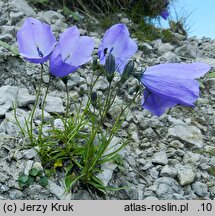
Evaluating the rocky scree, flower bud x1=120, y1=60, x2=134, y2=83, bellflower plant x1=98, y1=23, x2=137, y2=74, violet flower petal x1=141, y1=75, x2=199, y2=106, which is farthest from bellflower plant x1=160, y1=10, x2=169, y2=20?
flower bud x1=120, y1=60, x2=134, y2=83

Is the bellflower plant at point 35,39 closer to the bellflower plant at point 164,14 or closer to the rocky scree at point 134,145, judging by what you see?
the rocky scree at point 134,145

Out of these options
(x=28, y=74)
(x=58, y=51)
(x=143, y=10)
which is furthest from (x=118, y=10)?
(x=58, y=51)

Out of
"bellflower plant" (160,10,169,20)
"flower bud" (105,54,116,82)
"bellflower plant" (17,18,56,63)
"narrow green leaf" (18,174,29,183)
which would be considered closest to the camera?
"flower bud" (105,54,116,82)

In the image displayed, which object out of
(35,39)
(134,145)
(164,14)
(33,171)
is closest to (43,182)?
(33,171)

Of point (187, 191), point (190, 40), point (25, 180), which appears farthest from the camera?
point (190, 40)

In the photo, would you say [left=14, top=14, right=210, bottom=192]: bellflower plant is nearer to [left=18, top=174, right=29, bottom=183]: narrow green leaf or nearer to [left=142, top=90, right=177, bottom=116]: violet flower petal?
[left=142, top=90, right=177, bottom=116]: violet flower petal

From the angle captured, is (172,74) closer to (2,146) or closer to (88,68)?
(2,146)

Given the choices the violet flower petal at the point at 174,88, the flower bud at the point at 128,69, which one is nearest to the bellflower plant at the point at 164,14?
the violet flower petal at the point at 174,88
